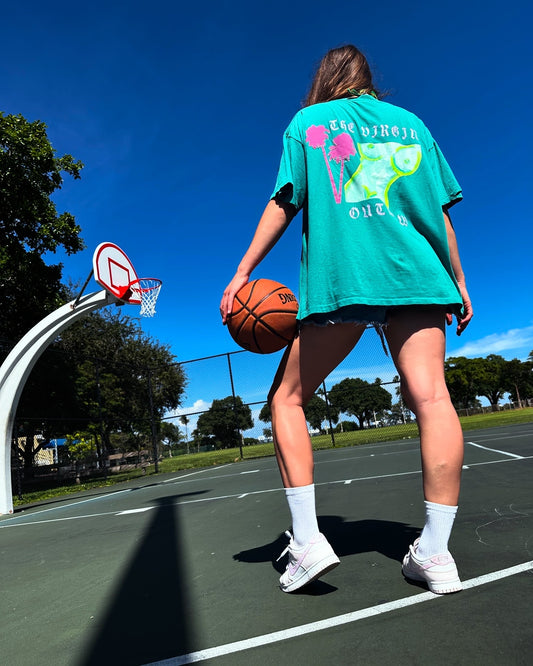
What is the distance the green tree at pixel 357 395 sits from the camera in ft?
54.4

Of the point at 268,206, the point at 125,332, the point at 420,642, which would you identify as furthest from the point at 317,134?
the point at 125,332

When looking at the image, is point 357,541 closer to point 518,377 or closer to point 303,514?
point 303,514

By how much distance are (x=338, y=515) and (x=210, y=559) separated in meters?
1.10

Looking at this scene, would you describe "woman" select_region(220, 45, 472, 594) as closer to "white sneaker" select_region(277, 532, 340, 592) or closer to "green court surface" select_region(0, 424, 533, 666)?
"white sneaker" select_region(277, 532, 340, 592)

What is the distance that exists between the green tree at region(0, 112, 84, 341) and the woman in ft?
52.3

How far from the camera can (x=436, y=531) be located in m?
1.61

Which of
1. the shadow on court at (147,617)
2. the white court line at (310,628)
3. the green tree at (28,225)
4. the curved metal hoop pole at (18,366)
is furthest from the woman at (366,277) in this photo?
the green tree at (28,225)

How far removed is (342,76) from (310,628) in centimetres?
223

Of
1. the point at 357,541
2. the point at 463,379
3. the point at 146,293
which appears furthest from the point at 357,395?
the point at 463,379

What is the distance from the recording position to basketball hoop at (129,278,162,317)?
11.1 meters

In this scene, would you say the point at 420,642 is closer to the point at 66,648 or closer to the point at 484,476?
the point at 66,648

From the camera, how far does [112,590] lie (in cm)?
210

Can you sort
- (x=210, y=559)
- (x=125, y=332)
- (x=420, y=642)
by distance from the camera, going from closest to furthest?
(x=420, y=642), (x=210, y=559), (x=125, y=332)

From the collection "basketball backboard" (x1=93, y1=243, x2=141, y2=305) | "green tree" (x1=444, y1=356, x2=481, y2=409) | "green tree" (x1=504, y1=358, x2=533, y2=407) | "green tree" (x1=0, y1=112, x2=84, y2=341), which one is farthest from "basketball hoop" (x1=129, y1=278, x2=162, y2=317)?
"green tree" (x1=504, y1=358, x2=533, y2=407)
